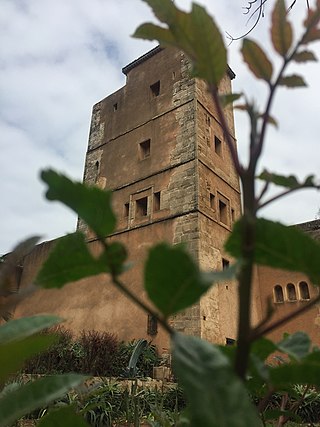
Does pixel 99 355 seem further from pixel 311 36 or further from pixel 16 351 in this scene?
pixel 311 36

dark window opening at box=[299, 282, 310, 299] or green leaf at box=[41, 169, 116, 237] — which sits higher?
dark window opening at box=[299, 282, 310, 299]

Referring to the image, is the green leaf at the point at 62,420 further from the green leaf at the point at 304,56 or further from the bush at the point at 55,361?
the bush at the point at 55,361

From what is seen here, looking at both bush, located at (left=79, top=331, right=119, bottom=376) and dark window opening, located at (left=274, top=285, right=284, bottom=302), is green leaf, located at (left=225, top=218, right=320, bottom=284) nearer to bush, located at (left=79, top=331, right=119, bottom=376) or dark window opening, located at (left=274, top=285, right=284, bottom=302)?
bush, located at (left=79, top=331, right=119, bottom=376)

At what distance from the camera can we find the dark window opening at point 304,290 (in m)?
9.53

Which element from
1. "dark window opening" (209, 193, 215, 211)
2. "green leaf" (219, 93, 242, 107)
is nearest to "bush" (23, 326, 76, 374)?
"dark window opening" (209, 193, 215, 211)

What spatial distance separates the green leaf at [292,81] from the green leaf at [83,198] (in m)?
0.28

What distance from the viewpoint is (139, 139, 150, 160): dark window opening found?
1165 centimetres

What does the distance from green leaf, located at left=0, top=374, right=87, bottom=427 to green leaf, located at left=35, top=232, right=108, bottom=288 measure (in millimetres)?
134

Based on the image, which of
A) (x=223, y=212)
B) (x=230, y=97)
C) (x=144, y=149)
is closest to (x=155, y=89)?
(x=144, y=149)

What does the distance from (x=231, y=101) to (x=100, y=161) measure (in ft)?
41.9

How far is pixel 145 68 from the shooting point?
1295 cm

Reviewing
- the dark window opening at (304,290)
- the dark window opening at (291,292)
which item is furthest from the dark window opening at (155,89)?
the dark window opening at (304,290)

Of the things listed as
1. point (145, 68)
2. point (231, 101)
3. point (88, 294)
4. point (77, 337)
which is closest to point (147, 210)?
point (88, 294)

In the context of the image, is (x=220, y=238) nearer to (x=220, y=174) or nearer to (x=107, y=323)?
(x=220, y=174)
